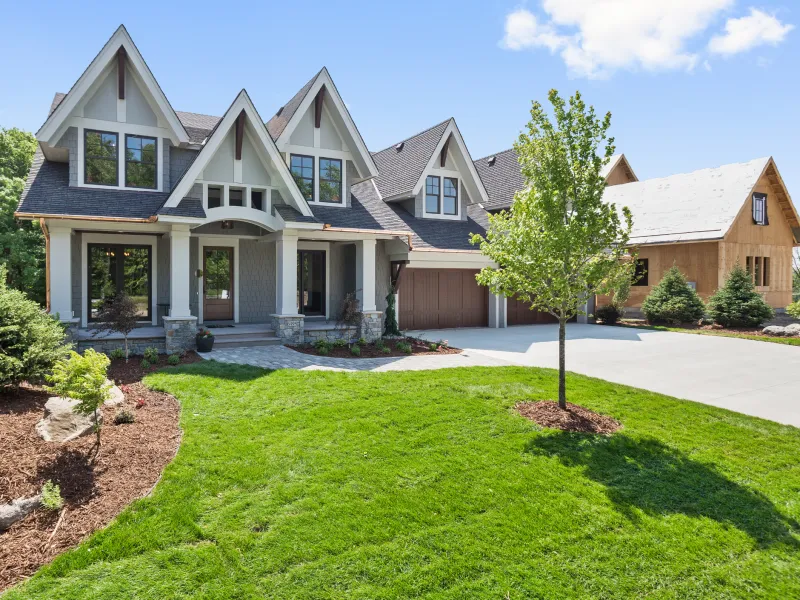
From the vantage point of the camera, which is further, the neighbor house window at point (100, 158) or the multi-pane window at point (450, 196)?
the multi-pane window at point (450, 196)

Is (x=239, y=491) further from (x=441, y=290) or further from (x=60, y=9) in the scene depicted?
(x=441, y=290)

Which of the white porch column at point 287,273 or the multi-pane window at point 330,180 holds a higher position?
the multi-pane window at point 330,180

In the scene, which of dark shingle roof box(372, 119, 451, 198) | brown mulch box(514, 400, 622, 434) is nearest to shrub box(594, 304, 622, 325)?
dark shingle roof box(372, 119, 451, 198)

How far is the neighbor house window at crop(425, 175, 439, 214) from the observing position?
739 inches

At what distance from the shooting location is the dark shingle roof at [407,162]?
1841 centimetres

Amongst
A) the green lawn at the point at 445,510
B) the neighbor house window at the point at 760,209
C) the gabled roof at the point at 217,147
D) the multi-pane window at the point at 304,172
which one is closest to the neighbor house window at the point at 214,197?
the gabled roof at the point at 217,147

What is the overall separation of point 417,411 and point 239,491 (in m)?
2.99

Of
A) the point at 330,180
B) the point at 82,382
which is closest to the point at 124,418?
the point at 82,382

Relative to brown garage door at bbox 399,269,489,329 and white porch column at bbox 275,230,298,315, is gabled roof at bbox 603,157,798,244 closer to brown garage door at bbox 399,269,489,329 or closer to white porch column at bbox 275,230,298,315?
brown garage door at bbox 399,269,489,329

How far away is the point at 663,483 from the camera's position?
17.7 feet

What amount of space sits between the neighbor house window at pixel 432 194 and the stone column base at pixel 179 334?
10.1 metres

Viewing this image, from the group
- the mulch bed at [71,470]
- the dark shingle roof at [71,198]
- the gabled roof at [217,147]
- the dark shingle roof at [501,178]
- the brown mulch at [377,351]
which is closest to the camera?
the mulch bed at [71,470]

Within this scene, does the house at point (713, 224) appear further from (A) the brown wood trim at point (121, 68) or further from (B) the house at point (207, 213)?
(A) the brown wood trim at point (121, 68)

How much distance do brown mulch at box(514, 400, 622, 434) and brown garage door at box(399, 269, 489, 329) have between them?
421 inches
